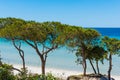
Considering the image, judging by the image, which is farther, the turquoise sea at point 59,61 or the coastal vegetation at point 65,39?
the turquoise sea at point 59,61

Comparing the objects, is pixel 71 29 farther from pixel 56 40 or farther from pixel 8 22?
pixel 8 22

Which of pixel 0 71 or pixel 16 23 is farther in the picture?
pixel 16 23

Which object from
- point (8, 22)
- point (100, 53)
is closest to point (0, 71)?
point (100, 53)

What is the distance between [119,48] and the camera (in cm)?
1808

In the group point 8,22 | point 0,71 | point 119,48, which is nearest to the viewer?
point 0,71

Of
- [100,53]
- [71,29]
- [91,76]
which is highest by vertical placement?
[71,29]

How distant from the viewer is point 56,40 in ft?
62.7

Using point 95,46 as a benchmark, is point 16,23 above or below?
above

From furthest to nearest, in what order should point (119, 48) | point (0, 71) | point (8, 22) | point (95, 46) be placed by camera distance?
point (8, 22) → point (95, 46) → point (119, 48) → point (0, 71)

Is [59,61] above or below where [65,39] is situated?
below

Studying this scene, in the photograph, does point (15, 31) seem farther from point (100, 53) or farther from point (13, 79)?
point (13, 79)

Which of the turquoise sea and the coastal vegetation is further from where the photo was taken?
the turquoise sea

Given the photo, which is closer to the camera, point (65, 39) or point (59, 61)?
point (65, 39)

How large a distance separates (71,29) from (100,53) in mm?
2259
